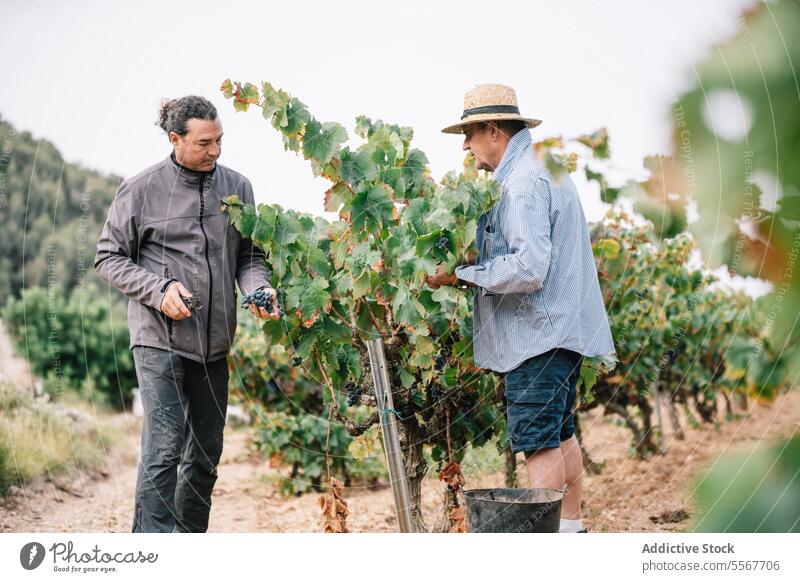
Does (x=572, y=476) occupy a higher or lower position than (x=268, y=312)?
lower

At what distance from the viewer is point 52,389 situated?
7750 mm

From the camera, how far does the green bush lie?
8398mm

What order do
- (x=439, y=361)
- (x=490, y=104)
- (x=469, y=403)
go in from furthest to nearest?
(x=469, y=403) → (x=439, y=361) → (x=490, y=104)

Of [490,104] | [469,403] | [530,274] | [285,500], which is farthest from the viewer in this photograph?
[285,500]

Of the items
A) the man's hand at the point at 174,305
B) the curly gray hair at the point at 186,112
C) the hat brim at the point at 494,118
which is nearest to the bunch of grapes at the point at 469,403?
the hat brim at the point at 494,118

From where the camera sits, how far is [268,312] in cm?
293

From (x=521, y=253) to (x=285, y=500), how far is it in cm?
349

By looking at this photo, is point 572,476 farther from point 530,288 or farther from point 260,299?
point 260,299

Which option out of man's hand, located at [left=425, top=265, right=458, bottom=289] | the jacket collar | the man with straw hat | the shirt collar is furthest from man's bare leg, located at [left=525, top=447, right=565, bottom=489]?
the jacket collar

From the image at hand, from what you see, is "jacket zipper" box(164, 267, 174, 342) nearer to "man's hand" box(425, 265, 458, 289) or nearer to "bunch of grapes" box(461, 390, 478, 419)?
"man's hand" box(425, 265, 458, 289)

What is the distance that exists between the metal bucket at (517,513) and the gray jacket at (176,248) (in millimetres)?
1129

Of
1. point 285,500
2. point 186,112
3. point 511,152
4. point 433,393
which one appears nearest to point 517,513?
point 433,393

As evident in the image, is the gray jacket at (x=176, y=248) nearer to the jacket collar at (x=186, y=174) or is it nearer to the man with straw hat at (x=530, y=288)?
the jacket collar at (x=186, y=174)

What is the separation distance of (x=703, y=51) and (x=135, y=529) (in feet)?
10.3
